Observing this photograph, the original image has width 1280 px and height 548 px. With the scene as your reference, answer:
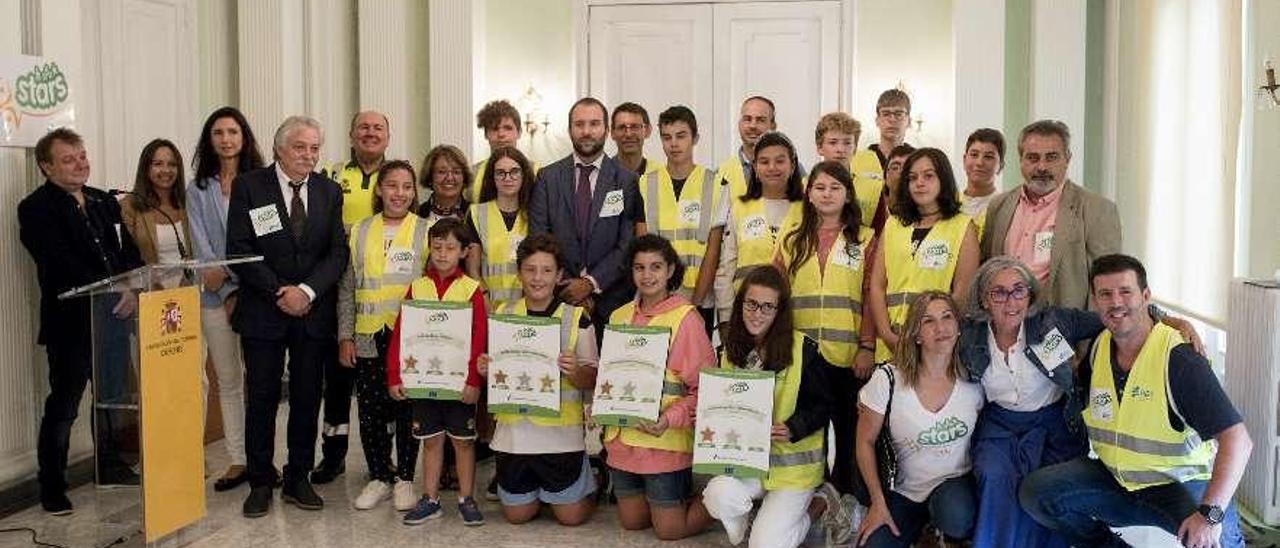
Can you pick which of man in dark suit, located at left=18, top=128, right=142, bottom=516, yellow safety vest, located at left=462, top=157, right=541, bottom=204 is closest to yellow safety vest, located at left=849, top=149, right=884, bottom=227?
yellow safety vest, located at left=462, top=157, right=541, bottom=204

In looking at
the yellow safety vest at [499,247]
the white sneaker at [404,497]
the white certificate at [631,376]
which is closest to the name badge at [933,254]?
the white certificate at [631,376]

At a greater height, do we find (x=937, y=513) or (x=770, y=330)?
(x=770, y=330)

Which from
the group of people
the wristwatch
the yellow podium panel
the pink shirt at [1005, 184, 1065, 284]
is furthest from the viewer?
the pink shirt at [1005, 184, 1065, 284]

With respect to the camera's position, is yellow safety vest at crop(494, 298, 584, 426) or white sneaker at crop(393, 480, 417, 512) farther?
white sneaker at crop(393, 480, 417, 512)

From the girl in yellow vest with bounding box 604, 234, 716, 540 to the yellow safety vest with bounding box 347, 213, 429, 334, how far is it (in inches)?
35.5

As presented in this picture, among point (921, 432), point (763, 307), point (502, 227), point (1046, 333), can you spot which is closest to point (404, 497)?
point (502, 227)

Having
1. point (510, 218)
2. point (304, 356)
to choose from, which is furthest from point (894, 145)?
point (304, 356)

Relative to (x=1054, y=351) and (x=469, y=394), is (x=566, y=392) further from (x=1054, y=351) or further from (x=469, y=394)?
(x=1054, y=351)

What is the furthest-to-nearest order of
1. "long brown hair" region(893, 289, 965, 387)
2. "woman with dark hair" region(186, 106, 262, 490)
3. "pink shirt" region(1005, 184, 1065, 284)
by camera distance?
"woman with dark hair" region(186, 106, 262, 490)
"pink shirt" region(1005, 184, 1065, 284)
"long brown hair" region(893, 289, 965, 387)

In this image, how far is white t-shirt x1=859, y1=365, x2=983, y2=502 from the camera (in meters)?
3.59

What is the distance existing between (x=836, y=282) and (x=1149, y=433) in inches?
46.1

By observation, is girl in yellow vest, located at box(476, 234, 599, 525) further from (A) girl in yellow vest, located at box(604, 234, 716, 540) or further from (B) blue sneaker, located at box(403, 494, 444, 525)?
(B) blue sneaker, located at box(403, 494, 444, 525)

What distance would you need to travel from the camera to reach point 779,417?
387 centimetres

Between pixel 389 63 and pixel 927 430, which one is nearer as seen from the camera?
pixel 927 430
